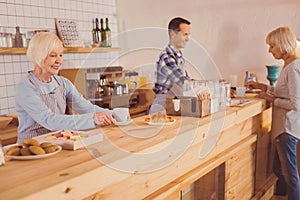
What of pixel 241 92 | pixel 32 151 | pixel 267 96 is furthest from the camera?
pixel 241 92

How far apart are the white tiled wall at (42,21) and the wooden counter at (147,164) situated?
190 centimetres

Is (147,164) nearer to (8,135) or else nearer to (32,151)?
(32,151)

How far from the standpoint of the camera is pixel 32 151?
1483 mm

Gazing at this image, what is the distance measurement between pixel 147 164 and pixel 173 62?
1.46 meters

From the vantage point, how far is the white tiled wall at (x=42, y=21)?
348 centimetres

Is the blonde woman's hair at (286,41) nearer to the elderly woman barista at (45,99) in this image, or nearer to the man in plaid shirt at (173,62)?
the man in plaid shirt at (173,62)

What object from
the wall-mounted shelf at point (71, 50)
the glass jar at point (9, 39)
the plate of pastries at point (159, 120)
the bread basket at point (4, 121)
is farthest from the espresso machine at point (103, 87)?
Result: the plate of pastries at point (159, 120)

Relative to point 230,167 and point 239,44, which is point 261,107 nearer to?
point 230,167

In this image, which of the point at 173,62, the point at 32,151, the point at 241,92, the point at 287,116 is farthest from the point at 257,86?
the point at 32,151

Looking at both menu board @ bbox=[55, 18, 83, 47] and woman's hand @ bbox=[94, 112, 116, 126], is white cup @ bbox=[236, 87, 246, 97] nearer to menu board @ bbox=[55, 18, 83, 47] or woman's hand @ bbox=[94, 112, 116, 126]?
woman's hand @ bbox=[94, 112, 116, 126]

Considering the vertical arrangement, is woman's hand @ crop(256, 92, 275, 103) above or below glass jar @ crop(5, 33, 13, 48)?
below

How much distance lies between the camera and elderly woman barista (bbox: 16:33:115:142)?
1961 millimetres

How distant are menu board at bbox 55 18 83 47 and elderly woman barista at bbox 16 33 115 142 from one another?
1796 mm

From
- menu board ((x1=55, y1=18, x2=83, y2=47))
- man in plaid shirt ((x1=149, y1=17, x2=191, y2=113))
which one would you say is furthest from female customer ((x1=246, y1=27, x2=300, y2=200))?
menu board ((x1=55, y1=18, x2=83, y2=47))
